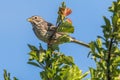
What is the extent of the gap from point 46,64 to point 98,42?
0.79m

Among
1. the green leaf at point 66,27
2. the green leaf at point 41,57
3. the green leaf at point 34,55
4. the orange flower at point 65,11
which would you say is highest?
the orange flower at point 65,11

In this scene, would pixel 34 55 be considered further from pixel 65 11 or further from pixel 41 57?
pixel 65 11

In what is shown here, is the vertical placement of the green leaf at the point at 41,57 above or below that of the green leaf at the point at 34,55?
below

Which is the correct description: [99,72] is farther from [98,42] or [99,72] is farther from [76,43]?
[76,43]

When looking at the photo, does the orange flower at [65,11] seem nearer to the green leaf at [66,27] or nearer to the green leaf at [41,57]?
the green leaf at [66,27]

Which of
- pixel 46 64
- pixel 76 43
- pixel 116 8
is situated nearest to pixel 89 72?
pixel 46 64

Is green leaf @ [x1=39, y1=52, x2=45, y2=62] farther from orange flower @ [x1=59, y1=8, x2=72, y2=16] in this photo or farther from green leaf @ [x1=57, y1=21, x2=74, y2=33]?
orange flower @ [x1=59, y1=8, x2=72, y2=16]

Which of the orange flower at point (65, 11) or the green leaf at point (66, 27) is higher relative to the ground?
the orange flower at point (65, 11)

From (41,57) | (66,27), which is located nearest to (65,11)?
(66,27)

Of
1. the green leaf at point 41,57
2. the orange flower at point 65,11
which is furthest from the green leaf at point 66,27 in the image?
the green leaf at point 41,57

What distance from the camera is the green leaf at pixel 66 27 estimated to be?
5.11 metres

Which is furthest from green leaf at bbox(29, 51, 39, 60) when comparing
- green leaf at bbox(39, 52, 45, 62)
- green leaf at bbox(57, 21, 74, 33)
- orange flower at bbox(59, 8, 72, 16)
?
orange flower at bbox(59, 8, 72, 16)

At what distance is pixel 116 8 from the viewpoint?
4.79m

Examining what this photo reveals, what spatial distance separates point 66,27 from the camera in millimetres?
5156
